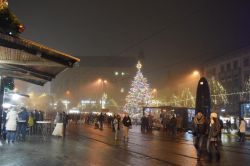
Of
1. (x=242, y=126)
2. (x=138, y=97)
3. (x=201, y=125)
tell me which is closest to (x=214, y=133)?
(x=201, y=125)

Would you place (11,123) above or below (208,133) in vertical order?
above

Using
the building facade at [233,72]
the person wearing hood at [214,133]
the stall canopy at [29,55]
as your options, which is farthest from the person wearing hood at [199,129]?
the building facade at [233,72]

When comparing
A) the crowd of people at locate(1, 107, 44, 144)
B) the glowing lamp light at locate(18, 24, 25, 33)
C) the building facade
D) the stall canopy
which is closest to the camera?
the stall canopy

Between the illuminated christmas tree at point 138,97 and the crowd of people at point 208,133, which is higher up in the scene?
the illuminated christmas tree at point 138,97

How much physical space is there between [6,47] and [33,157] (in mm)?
6089

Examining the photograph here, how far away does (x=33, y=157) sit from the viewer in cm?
1393

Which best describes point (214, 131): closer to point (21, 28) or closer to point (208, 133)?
point (208, 133)

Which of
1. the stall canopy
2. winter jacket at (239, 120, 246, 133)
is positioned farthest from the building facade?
the stall canopy

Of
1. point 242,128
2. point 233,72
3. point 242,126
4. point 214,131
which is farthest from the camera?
point 233,72

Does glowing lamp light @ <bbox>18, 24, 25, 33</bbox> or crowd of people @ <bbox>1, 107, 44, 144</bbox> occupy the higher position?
glowing lamp light @ <bbox>18, 24, 25, 33</bbox>

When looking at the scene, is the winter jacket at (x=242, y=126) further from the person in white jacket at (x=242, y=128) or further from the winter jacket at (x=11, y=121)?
the winter jacket at (x=11, y=121)

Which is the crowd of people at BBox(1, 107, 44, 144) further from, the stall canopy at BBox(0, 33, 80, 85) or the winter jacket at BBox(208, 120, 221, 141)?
the winter jacket at BBox(208, 120, 221, 141)

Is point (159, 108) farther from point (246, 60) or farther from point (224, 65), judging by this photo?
point (224, 65)

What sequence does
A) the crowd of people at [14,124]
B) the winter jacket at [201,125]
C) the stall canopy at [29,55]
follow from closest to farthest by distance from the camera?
the stall canopy at [29,55] → the winter jacket at [201,125] → the crowd of people at [14,124]
